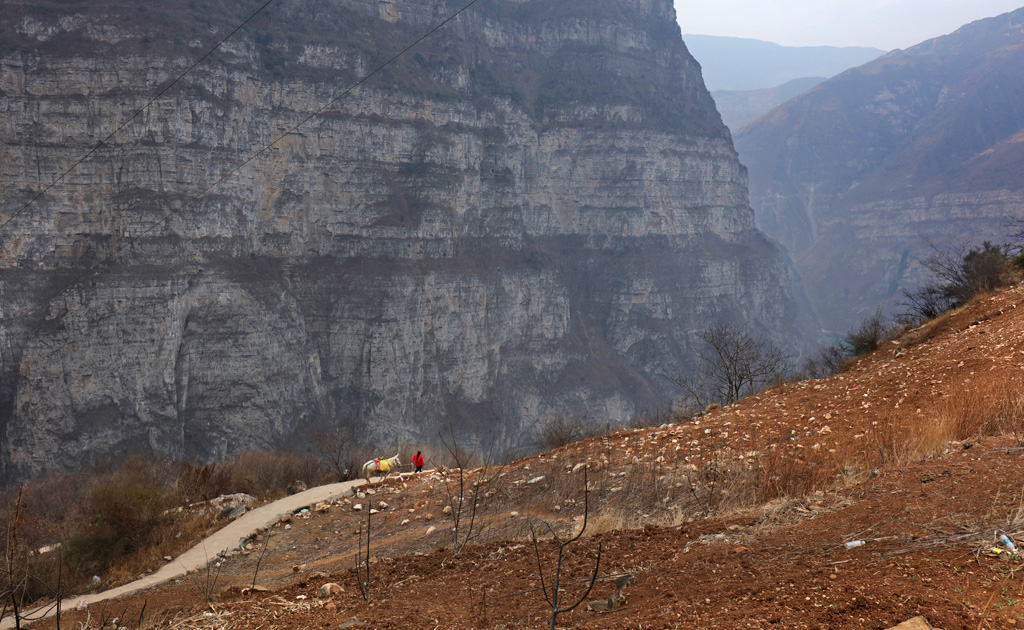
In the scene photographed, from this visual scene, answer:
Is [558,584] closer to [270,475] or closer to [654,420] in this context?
[654,420]

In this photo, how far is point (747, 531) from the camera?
6113 millimetres

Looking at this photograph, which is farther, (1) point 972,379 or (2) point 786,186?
(2) point 786,186

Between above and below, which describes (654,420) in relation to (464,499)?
below

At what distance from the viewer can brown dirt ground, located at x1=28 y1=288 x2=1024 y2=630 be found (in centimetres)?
442

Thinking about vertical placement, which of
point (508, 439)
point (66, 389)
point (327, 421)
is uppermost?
point (66, 389)

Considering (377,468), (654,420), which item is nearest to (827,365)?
(654,420)

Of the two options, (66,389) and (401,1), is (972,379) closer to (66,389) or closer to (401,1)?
(66,389)

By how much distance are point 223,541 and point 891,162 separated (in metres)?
155

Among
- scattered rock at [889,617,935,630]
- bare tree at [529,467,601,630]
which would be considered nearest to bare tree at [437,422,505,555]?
bare tree at [529,467,601,630]

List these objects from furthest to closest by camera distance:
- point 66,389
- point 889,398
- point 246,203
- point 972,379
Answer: point 246,203
point 66,389
point 889,398
point 972,379

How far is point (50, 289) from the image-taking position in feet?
136

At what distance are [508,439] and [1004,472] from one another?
5592 cm

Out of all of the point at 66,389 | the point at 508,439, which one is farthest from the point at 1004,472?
the point at 508,439

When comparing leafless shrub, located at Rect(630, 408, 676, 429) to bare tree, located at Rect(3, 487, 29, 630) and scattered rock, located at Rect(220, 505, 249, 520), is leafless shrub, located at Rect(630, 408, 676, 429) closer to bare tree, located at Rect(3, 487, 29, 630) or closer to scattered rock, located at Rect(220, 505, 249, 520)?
scattered rock, located at Rect(220, 505, 249, 520)
